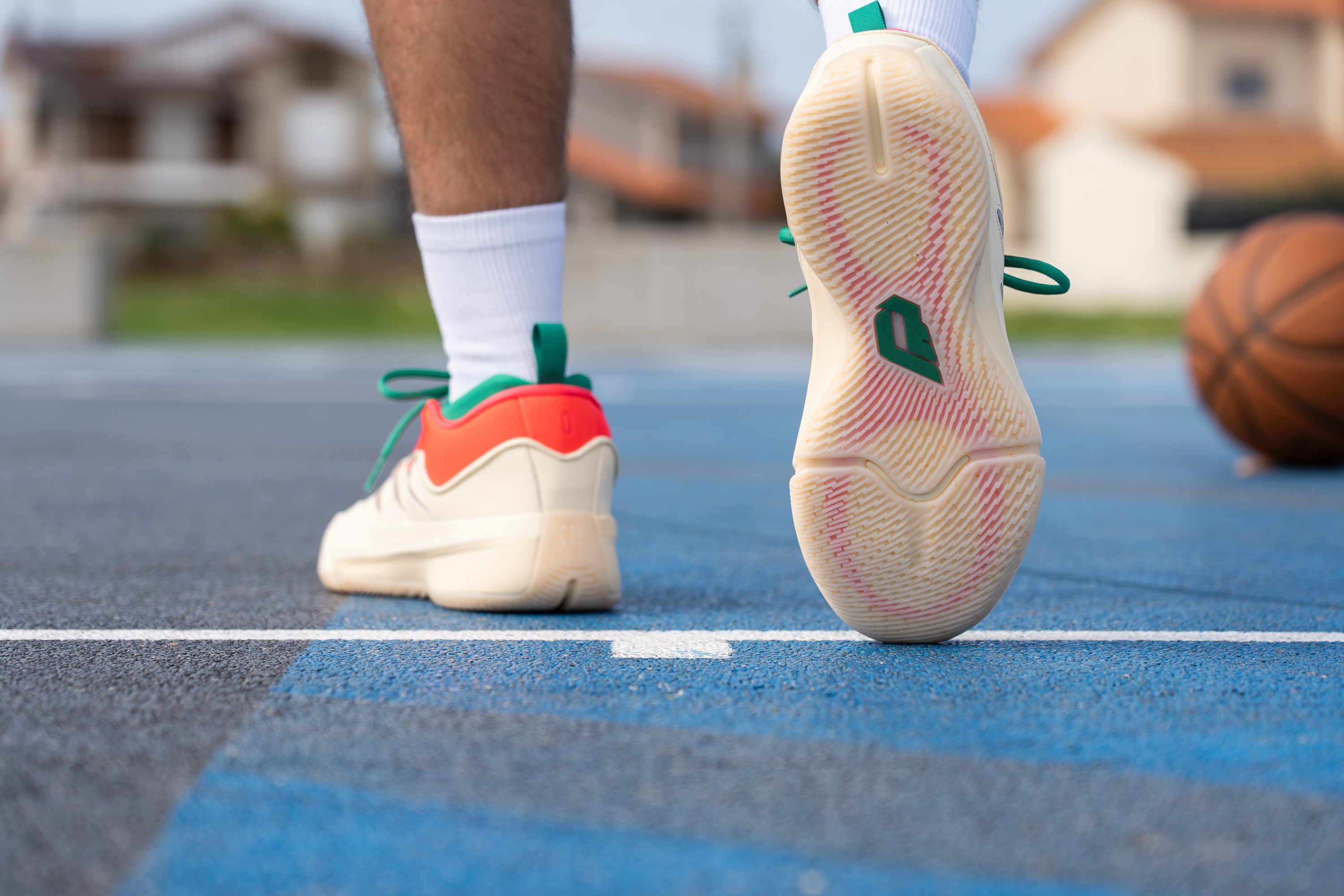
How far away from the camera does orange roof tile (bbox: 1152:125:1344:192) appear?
2216 centimetres

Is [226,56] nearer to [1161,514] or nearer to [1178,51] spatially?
[1178,51]

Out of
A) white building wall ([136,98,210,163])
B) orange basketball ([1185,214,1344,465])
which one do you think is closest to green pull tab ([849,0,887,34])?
orange basketball ([1185,214,1344,465])

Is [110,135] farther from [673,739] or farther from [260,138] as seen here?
[673,739]

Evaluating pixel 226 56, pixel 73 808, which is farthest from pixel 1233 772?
pixel 226 56

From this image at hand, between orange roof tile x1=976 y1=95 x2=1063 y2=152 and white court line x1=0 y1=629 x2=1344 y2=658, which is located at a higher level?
orange roof tile x1=976 y1=95 x2=1063 y2=152

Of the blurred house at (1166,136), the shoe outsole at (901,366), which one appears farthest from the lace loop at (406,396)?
the blurred house at (1166,136)

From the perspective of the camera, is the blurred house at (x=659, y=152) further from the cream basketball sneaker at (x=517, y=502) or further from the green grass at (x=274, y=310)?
the cream basketball sneaker at (x=517, y=502)

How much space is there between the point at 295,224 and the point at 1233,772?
26.6 metres

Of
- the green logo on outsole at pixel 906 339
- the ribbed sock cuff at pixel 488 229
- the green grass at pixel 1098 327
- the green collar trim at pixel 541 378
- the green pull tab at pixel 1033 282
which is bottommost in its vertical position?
the green grass at pixel 1098 327

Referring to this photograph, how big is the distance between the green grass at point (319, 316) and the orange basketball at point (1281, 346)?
Result: 10.2m

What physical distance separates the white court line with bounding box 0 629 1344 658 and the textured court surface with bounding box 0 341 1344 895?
3 centimetres

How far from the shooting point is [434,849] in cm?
79

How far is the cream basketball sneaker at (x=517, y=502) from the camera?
1509 mm

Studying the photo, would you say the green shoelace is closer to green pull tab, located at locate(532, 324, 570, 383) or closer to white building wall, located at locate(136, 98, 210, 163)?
green pull tab, located at locate(532, 324, 570, 383)
